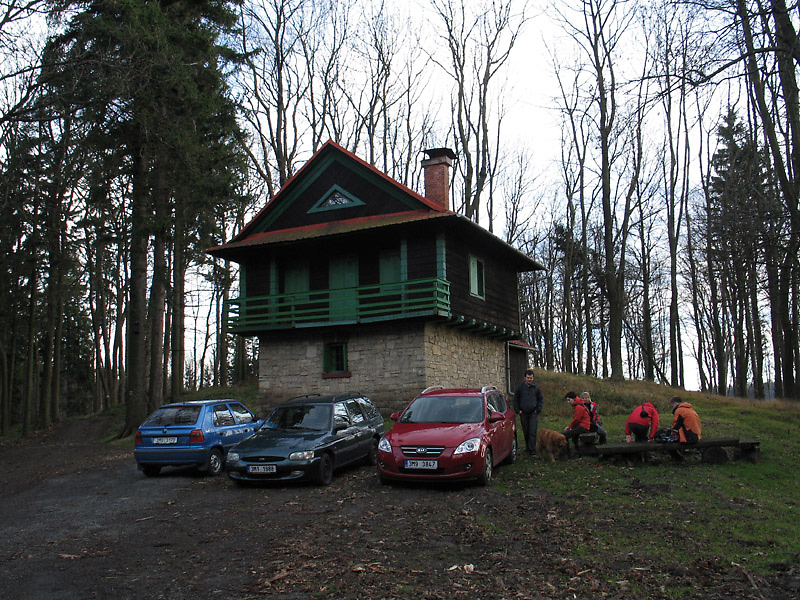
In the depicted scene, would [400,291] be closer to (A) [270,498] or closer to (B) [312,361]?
(B) [312,361]

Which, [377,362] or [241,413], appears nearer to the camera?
[241,413]

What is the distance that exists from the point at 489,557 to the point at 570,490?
382cm

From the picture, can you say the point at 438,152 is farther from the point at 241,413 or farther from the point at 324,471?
the point at 324,471

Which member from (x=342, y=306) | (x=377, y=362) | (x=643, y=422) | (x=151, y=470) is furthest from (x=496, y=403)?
(x=342, y=306)

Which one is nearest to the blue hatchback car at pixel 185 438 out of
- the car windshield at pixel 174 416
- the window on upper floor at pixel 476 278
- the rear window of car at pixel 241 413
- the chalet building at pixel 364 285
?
the car windshield at pixel 174 416

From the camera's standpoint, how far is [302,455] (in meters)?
11.4

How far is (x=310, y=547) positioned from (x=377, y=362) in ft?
45.4

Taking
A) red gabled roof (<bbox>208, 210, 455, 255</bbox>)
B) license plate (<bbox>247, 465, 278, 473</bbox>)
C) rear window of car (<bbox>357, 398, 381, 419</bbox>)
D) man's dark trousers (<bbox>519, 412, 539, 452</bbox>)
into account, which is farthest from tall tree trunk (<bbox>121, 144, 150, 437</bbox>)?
man's dark trousers (<bbox>519, 412, 539, 452</bbox>)

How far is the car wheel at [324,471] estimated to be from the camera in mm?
11516

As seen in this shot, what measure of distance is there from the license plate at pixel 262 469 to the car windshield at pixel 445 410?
2.45m

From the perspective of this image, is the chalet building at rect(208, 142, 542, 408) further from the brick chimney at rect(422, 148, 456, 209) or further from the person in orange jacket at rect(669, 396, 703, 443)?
the person in orange jacket at rect(669, 396, 703, 443)

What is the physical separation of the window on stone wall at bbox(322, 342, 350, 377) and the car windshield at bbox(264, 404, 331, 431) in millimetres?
8805

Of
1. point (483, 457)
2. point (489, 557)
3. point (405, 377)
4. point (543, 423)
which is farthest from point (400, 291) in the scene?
point (489, 557)

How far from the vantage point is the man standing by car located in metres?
13.8
